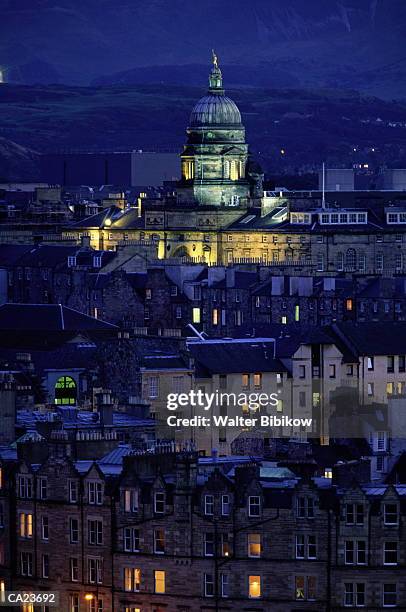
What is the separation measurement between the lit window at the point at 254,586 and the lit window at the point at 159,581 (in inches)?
73.9

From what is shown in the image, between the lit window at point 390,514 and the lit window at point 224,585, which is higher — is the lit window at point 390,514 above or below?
above

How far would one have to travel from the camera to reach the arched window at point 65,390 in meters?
98.4

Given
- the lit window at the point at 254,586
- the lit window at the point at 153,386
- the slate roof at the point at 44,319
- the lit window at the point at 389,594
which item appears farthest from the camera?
the slate roof at the point at 44,319

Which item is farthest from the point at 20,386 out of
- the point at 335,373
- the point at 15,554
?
the point at 15,554

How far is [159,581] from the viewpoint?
71875 mm

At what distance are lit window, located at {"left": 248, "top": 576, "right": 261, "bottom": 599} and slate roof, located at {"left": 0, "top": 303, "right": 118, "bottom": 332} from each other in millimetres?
46031

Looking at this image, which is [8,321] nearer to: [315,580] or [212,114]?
[315,580]

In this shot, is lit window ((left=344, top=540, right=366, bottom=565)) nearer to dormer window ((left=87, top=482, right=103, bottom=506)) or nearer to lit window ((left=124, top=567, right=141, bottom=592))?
lit window ((left=124, top=567, right=141, bottom=592))

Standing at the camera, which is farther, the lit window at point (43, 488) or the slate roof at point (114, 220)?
the slate roof at point (114, 220)

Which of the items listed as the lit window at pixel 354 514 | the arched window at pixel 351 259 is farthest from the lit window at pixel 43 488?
the arched window at pixel 351 259

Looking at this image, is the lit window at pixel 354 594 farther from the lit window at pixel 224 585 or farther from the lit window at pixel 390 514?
the lit window at pixel 224 585

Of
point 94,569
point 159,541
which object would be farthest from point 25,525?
point 159,541

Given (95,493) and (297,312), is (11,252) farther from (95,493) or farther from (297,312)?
(95,493)

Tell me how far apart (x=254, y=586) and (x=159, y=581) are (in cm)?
209
